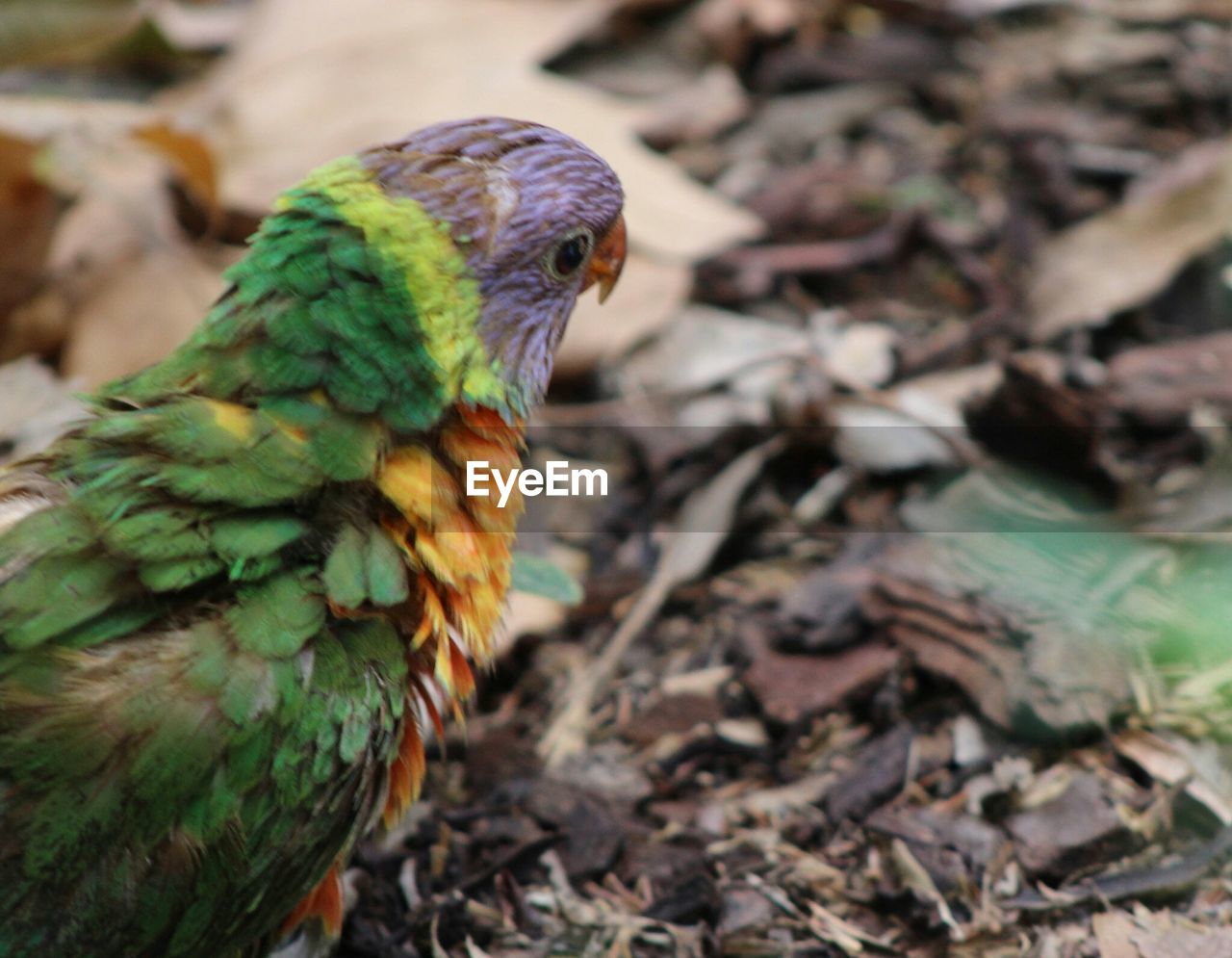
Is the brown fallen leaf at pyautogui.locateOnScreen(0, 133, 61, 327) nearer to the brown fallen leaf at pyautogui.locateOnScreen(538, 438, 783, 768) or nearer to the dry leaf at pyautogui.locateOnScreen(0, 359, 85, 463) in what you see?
the dry leaf at pyautogui.locateOnScreen(0, 359, 85, 463)

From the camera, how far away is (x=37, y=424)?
3648 mm

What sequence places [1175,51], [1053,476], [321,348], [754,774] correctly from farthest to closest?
[1175,51] → [1053,476] → [754,774] → [321,348]

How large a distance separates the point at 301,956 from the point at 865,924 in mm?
1272

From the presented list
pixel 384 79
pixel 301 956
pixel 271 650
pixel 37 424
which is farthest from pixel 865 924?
pixel 384 79

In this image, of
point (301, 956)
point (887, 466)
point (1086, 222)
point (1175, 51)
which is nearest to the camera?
point (301, 956)

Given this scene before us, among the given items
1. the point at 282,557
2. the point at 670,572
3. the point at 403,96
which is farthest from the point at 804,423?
the point at 282,557

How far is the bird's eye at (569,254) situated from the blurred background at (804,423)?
2.74 feet

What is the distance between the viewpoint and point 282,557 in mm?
2695

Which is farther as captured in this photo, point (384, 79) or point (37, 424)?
point (384, 79)

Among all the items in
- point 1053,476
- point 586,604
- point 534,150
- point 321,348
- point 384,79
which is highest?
point 534,150

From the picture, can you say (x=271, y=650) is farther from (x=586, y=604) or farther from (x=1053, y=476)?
(x=1053, y=476)

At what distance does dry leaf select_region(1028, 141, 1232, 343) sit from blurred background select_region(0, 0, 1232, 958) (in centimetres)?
1

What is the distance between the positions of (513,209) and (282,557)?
0.92 m

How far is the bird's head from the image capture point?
2967mm
